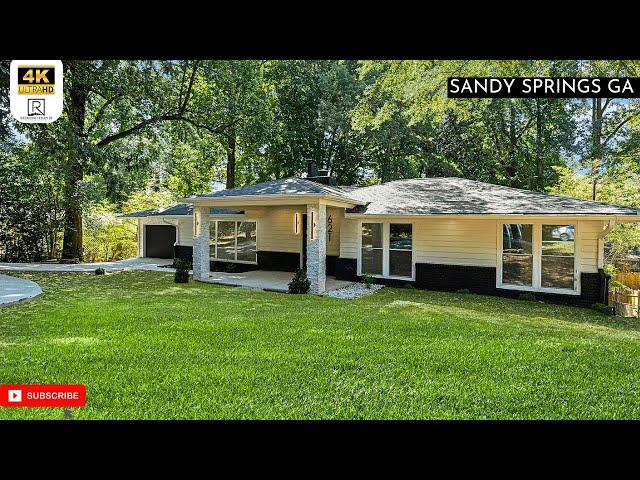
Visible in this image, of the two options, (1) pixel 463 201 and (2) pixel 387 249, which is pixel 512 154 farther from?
(2) pixel 387 249

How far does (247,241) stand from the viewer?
1084cm

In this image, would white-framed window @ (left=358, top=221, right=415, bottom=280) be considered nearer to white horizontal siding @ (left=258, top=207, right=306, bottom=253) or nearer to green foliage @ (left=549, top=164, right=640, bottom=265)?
white horizontal siding @ (left=258, top=207, right=306, bottom=253)

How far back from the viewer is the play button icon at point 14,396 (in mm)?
1975

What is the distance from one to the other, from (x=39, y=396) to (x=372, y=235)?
7152 mm

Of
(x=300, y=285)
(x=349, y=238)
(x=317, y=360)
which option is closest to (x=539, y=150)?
(x=349, y=238)

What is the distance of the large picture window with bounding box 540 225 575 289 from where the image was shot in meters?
6.82

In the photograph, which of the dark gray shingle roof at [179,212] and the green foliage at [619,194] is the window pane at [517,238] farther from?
the dark gray shingle roof at [179,212]

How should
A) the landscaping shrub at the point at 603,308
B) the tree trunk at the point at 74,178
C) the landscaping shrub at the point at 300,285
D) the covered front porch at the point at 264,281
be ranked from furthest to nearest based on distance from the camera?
the covered front porch at the point at 264,281, the landscaping shrub at the point at 300,285, the landscaping shrub at the point at 603,308, the tree trunk at the point at 74,178

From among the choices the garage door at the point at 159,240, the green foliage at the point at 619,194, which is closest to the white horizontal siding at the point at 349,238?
the green foliage at the point at 619,194

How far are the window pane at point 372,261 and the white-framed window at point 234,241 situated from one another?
11.3ft

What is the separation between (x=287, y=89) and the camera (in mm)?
13164
